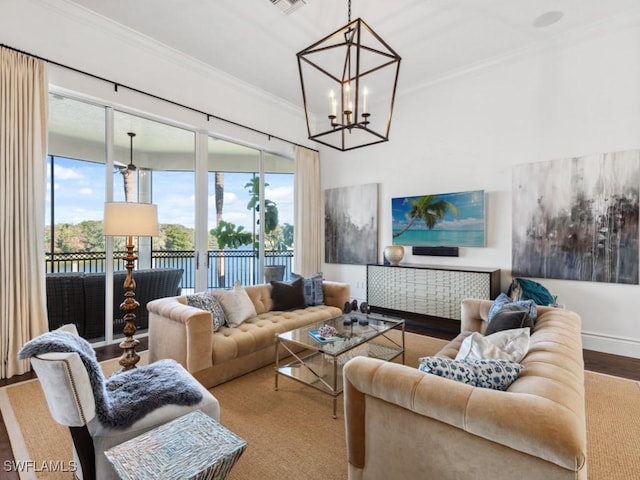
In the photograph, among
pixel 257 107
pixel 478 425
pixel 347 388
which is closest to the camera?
pixel 478 425

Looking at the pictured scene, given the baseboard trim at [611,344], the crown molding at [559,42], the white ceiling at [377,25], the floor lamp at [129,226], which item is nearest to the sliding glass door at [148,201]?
the white ceiling at [377,25]

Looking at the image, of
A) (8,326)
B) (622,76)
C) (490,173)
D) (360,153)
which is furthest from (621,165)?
(8,326)

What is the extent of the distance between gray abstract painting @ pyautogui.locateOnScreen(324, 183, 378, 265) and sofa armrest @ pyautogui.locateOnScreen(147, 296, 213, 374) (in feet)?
10.9

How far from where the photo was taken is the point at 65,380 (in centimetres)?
132

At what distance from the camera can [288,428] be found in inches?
82.9

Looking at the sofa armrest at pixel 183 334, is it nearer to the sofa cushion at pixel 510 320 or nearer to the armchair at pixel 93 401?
the armchair at pixel 93 401

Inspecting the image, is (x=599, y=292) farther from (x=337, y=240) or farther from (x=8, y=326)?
(x=8, y=326)

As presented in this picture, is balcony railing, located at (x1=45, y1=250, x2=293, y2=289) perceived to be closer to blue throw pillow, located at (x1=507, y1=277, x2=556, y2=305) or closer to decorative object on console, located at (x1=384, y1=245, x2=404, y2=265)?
decorative object on console, located at (x1=384, y1=245, x2=404, y2=265)

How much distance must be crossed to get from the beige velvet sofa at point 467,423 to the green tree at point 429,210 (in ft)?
10.1

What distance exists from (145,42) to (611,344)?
248 inches

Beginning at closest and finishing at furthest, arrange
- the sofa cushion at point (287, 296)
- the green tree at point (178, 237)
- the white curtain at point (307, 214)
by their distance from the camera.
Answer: the sofa cushion at point (287, 296)
the green tree at point (178, 237)
the white curtain at point (307, 214)

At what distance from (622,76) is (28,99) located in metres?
6.01

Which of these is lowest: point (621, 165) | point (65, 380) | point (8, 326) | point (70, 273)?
point (8, 326)

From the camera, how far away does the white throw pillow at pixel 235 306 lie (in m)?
3.11
